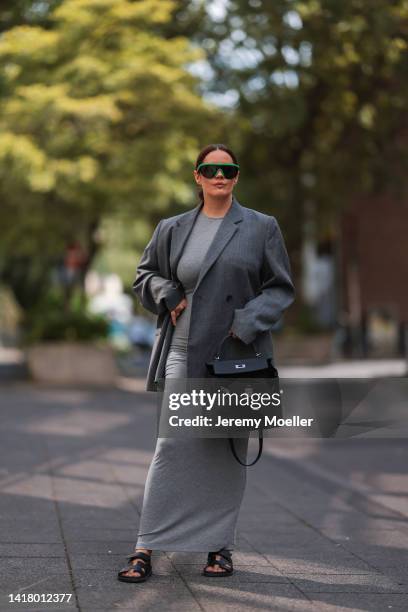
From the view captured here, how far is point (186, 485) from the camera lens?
16.3ft

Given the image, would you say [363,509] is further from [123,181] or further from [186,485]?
[123,181]

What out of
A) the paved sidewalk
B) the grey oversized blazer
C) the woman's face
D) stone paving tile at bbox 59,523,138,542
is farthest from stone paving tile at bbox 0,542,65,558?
the woman's face

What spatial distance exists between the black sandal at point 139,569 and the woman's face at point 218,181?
1.63 metres

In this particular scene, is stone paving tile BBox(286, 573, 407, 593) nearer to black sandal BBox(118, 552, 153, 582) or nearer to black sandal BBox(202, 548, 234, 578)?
black sandal BBox(202, 548, 234, 578)

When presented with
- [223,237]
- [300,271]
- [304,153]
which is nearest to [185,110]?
[304,153]

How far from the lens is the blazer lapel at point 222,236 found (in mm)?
5011

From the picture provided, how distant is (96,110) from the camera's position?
58.3 feet

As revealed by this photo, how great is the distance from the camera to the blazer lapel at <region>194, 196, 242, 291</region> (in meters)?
5.01

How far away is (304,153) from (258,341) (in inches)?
853

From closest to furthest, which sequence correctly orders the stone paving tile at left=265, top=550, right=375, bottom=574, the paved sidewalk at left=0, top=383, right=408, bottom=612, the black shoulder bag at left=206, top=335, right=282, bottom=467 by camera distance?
the paved sidewalk at left=0, top=383, right=408, bottom=612
the black shoulder bag at left=206, top=335, right=282, bottom=467
the stone paving tile at left=265, top=550, right=375, bottom=574

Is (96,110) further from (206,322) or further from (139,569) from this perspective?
(139,569)

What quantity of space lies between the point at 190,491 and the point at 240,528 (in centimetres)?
167

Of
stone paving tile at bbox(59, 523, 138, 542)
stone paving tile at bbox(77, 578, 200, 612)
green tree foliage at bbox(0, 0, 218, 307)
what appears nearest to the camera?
stone paving tile at bbox(77, 578, 200, 612)

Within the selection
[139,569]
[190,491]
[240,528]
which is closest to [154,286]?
[190,491]
